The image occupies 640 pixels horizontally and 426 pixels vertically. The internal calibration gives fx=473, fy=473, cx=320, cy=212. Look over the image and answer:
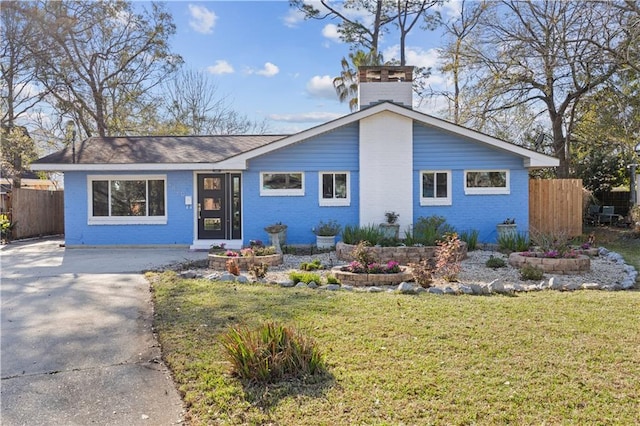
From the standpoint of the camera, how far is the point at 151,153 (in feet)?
49.3

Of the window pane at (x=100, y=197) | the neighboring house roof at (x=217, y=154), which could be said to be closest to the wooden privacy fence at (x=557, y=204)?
the neighboring house roof at (x=217, y=154)

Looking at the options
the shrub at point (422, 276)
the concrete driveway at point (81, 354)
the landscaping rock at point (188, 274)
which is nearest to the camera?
the concrete driveway at point (81, 354)

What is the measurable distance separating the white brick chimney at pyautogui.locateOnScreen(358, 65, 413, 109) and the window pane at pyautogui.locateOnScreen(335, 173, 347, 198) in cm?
231

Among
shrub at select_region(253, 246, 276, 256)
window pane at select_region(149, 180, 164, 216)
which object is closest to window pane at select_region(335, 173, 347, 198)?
shrub at select_region(253, 246, 276, 256)

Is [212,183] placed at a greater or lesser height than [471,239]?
greater

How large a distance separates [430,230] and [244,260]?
4.74 metres

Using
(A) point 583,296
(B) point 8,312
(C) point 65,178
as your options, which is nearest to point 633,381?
(A) point 583,296

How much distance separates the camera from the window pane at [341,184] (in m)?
14.3

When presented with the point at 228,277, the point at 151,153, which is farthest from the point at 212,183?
the point at 228,277

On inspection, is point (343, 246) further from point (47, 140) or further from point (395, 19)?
point (47, 140)

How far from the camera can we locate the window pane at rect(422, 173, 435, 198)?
14305 millimetres

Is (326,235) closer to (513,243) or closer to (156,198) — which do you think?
(513,243)

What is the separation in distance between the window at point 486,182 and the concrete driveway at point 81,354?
31.8 ft

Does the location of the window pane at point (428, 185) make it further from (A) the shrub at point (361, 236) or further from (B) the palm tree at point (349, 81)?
(B) the palm tree at point (349, 81)
